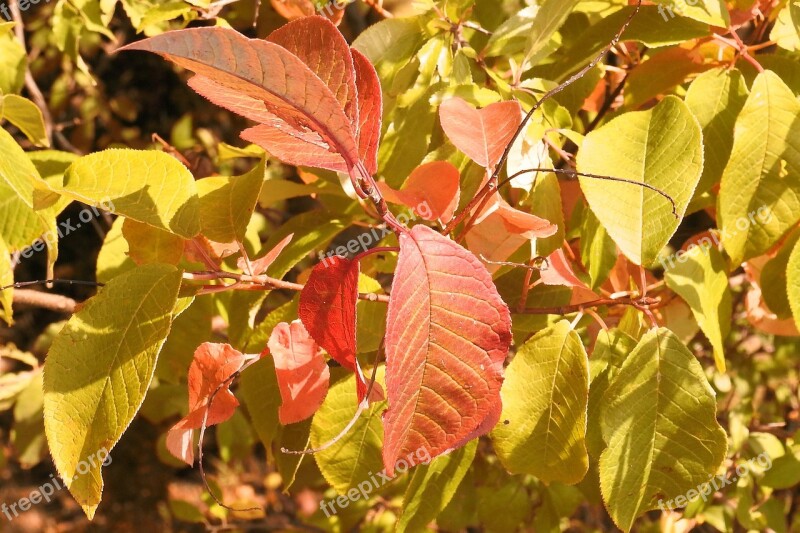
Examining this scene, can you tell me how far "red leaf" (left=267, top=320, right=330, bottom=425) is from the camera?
78 centimetres

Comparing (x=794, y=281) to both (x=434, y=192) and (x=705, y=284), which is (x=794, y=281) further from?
(x=434, y=192)

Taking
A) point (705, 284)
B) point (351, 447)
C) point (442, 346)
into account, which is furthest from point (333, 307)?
point (705, 284)

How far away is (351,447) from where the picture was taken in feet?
3.16

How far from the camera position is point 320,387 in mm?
808

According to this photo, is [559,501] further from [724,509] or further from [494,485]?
[724,509]

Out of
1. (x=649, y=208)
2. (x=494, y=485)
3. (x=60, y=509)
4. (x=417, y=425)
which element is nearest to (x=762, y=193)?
(x=649, y=208)

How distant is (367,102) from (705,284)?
1.61 ft

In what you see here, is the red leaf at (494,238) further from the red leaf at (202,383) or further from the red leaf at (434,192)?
the red leaf at (202,383)

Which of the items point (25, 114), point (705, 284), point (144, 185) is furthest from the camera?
point (25, 114)

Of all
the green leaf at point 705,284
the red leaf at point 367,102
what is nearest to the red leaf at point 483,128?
the red leaf at point 367,102

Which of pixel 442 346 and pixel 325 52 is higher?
pixel 325 52

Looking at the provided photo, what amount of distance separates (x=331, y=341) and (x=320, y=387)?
5.4 inches

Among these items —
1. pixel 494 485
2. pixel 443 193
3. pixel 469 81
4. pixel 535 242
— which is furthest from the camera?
pixel 494 485

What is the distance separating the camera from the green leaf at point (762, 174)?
875mm
